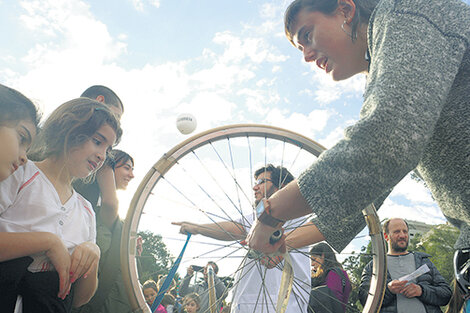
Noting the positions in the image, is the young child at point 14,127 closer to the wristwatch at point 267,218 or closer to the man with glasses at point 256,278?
the wristwatch at point 267,218

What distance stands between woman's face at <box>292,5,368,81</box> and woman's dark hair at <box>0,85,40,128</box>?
1166 millimetres

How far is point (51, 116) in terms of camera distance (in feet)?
5.43

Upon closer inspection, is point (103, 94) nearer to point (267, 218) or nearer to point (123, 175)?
point (123, 175)

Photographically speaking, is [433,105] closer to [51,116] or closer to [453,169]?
[453,169]

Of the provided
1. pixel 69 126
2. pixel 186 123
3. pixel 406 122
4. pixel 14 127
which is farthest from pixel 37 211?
pixel 186 123

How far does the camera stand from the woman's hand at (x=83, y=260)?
50.6 inches

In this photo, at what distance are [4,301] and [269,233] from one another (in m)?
0.87

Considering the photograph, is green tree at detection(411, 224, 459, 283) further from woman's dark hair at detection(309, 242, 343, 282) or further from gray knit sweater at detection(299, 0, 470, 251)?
gray knit sweater at detection(299, 0, 470, 251)

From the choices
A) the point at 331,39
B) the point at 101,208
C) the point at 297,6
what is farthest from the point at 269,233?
the point at 101,208

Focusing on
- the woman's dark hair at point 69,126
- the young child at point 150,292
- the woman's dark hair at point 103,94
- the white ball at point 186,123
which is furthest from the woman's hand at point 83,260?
the young child at point 150,292

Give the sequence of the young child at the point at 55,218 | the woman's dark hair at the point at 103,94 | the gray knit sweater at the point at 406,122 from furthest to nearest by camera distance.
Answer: the woman's dark hair at the point at 103,94 → the young child at the point at 55,218 → the gray knit sweater at the point at 406,122

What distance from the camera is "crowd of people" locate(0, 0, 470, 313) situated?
81 centimetres

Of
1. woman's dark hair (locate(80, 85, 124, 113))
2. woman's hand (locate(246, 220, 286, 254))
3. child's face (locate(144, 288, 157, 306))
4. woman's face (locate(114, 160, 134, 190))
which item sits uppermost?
woman's dark hair (locate(80, 85, 124, 113))

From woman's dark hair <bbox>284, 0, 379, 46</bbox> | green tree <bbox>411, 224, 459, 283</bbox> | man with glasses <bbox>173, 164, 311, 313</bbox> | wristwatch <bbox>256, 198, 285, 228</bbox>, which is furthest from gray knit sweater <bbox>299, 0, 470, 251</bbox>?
green tree <bbox>411, 224, 459, 283</bbox>
